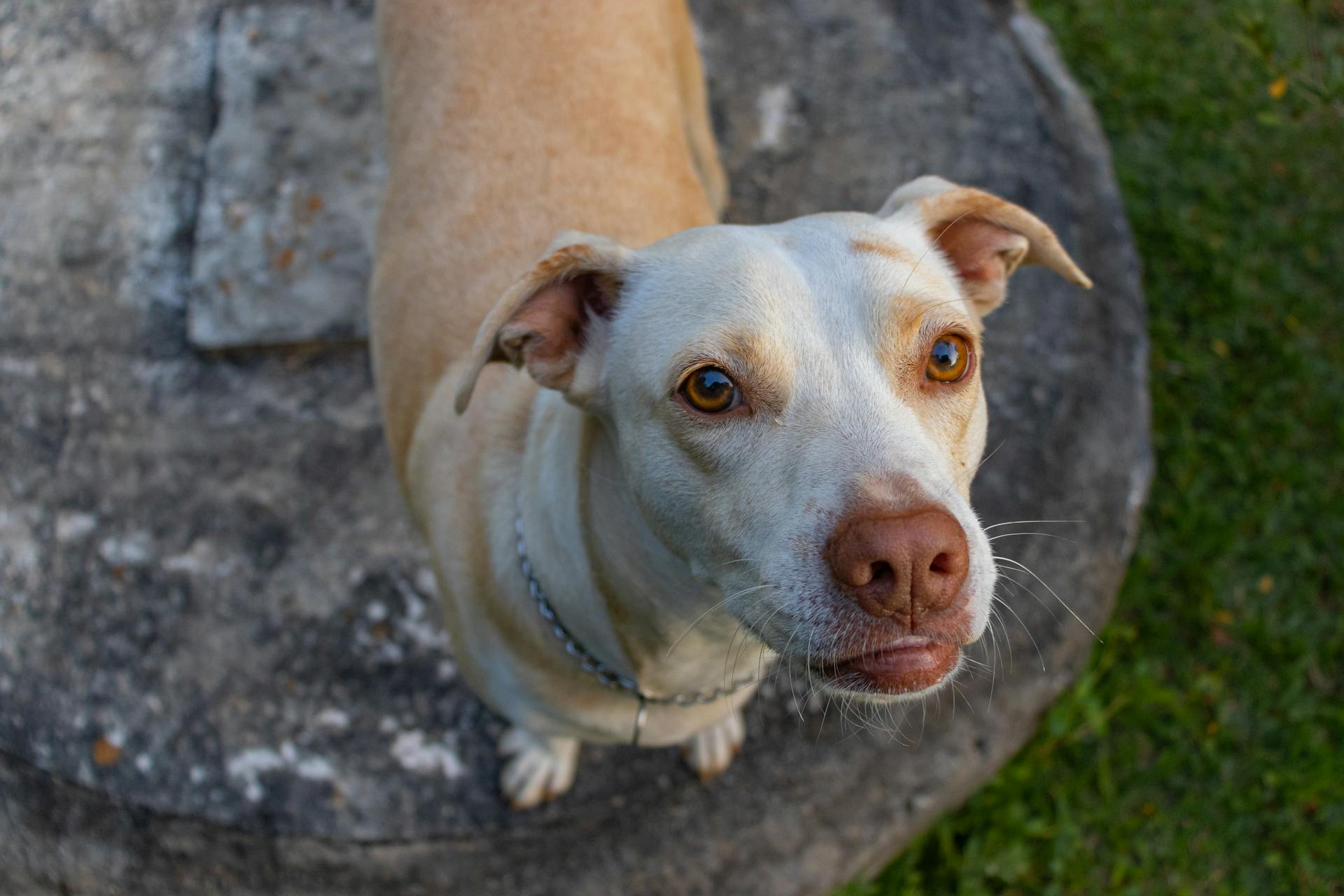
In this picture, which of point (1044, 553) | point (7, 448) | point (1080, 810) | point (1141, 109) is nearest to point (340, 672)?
point (7, 448)

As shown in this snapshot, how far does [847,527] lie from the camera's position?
162cm

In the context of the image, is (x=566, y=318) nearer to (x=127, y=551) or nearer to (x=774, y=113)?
(x=127, y=551)

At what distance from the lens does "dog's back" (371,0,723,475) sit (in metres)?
2.95

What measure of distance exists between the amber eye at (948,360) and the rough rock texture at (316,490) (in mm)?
1769

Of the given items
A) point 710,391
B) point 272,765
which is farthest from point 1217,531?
point 272,765

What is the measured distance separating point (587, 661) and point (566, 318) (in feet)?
2.93

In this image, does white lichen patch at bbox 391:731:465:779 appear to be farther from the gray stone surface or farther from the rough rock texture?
the gray stone surface

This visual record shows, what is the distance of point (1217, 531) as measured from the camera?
4.39m

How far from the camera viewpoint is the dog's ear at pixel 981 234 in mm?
2146

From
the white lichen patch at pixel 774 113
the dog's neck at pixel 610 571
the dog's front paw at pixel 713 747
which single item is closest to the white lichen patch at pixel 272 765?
the dog's front paw at pixel 713 747

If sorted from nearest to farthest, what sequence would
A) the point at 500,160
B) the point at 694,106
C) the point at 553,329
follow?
the point at 553,329 < the point at 500,160 < the point at 694,106

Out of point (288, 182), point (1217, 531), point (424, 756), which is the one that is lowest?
point (1217, 531)

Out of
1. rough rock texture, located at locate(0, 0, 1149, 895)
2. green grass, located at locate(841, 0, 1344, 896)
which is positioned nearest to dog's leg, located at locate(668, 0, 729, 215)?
rough rock texture, located at locate(0, 0, 1149, 895)

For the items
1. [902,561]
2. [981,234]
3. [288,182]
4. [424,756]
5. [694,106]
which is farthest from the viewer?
[288,182]
